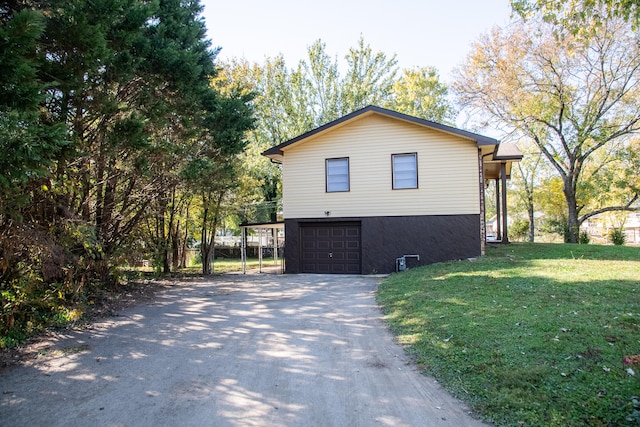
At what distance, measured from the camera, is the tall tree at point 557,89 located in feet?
65.6

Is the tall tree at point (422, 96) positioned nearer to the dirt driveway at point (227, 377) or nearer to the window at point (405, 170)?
the window at point (405, 170)

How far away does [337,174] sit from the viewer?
585 inches

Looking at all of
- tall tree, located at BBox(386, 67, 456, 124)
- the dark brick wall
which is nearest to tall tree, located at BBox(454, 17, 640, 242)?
tall tree, located at BBox(386, 67, 456, 124)

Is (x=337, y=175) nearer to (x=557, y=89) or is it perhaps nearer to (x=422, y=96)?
(x=557, y=89)

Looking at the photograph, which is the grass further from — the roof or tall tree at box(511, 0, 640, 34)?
the roof

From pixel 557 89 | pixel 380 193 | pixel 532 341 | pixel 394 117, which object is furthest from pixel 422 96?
pixel 532 341

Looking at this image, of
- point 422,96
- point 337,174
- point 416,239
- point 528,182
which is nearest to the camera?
point 416,239

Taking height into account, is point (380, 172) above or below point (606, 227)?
above

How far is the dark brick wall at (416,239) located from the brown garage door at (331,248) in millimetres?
360

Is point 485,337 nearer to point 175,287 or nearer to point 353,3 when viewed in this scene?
point 175,287

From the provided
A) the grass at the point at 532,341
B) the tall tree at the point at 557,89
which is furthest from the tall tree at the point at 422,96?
the grass at the point at 532,341

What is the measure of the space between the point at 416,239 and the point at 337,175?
3.77m

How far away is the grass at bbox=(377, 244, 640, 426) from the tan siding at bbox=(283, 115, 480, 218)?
540 cm

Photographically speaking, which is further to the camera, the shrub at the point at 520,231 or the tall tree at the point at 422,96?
the shrub at the point at 520,231
